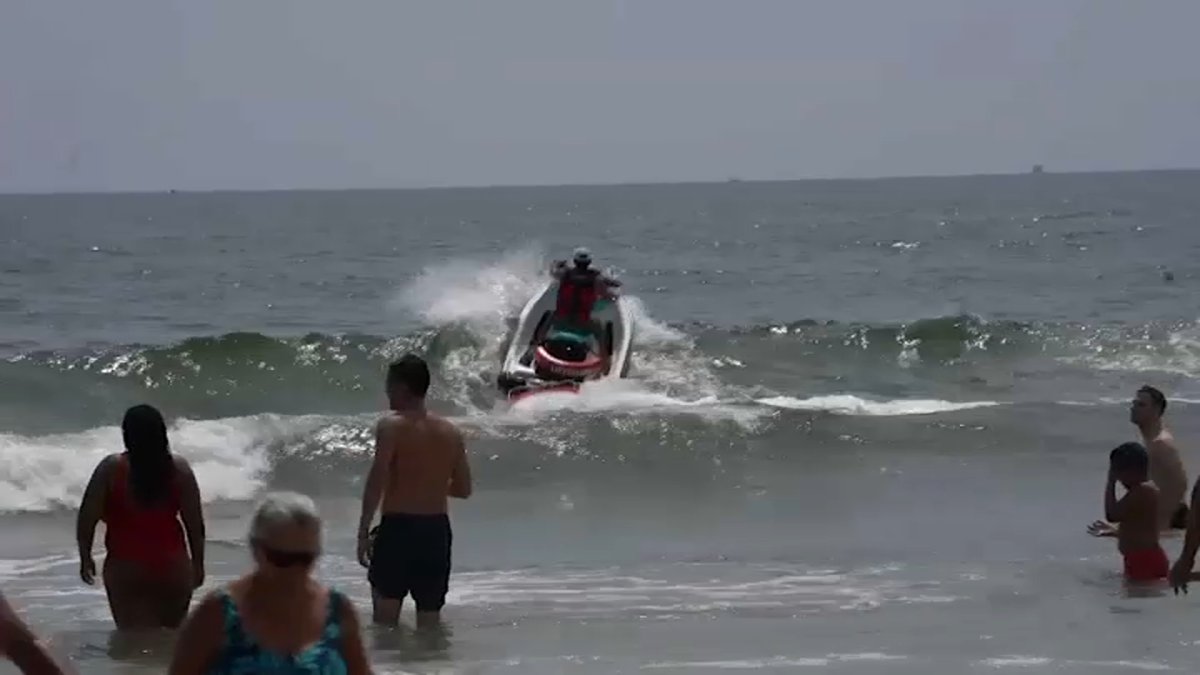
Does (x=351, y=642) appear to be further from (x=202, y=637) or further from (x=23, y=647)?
(x=23, y=647)

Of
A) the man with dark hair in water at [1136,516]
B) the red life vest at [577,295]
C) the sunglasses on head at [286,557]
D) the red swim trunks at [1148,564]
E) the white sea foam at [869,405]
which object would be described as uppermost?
the red life vest at [577,295]

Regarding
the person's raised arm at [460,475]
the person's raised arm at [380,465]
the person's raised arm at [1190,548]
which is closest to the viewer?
the person's raised arm at [1190,548]

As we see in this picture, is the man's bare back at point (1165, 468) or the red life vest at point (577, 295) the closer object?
the man's bare back at point (1165, 468)

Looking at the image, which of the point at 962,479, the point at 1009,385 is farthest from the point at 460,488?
the point at 1009,385

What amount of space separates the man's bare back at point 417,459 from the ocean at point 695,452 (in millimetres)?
659

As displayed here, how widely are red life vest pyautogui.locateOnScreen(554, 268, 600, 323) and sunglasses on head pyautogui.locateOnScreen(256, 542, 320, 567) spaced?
1482 cm

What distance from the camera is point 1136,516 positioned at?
349 inches

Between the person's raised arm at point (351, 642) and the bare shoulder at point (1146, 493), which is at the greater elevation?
the person's raised arm at point (351, 642)

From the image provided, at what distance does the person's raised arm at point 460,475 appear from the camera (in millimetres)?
7340

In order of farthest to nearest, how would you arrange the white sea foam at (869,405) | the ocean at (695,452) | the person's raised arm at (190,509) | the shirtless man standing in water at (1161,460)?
1. the white sea foam at (869,405)
2. the shirtless man standing in water at (1161,460)
3. the ocean at (695,452)
4. the person's raised arm at (190,509)

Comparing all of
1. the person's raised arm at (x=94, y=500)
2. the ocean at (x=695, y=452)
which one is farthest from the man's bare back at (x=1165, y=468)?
the person's raised arm at (x=94, y=500)

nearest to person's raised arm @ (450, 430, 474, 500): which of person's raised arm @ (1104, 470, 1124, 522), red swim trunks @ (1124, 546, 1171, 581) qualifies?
person's raised arm @ (1104, 470, 1124, 522)

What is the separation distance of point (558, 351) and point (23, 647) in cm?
1482

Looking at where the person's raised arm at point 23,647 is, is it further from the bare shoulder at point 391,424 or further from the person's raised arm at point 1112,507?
the person's raised arm at point 1112,507
